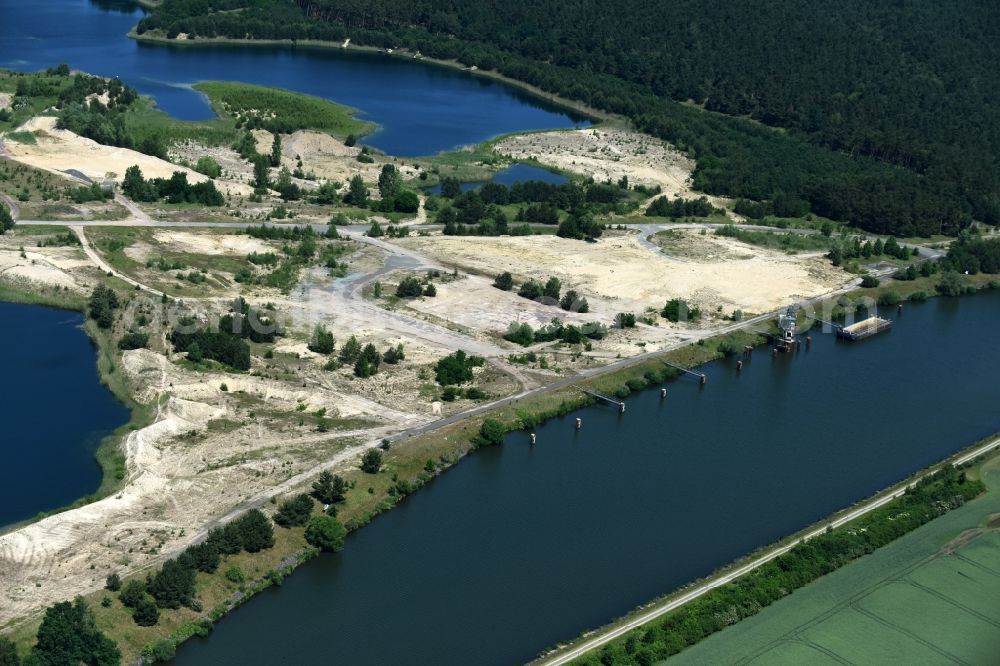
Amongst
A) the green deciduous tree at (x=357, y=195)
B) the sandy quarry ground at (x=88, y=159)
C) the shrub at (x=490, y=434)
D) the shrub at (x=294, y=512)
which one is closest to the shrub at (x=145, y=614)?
the shrub at (x=294, y=512)

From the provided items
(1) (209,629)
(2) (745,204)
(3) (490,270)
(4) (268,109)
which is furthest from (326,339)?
(4) (268,109)

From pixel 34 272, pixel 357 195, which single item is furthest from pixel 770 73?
pixel 34 272

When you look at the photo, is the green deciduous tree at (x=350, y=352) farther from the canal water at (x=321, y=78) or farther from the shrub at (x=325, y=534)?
the canal water at (x=321, y=78)

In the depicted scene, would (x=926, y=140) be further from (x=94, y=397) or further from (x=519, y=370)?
(x=94, y=397)

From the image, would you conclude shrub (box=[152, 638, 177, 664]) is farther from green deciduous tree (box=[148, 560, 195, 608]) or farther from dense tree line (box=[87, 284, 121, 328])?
dense tree line (box=[87, 284, 121, 328])

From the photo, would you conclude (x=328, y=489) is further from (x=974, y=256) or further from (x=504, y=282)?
(x=974, y=256)

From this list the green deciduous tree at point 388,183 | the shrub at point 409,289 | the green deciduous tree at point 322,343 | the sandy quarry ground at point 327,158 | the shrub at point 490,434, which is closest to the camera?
→ the shrub at point 490,434
